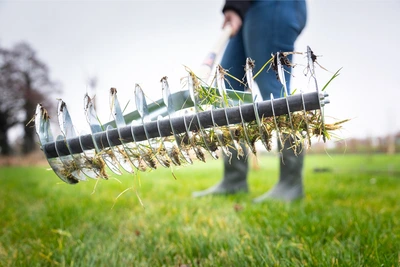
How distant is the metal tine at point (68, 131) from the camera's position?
3.93 ft

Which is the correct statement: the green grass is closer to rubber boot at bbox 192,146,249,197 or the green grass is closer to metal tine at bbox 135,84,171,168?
metal tine at bbox 135,84,171,168

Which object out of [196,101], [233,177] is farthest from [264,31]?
[233,177]

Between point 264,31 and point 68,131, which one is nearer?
point 68,131

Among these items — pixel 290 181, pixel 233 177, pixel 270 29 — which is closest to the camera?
pixel 270 29

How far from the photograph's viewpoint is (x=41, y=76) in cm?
2488

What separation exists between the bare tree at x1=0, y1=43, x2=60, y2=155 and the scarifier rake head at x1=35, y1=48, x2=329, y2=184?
2081 centimetres

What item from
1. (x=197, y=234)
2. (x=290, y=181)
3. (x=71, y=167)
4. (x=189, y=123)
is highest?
(x=189, y=123)

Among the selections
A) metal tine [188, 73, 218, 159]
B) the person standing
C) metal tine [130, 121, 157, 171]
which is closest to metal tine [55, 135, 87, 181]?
metal tine [130, 121, 157, 171]

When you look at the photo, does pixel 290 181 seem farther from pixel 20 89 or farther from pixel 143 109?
pixel 20 89

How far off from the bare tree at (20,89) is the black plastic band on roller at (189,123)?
20.8 metres

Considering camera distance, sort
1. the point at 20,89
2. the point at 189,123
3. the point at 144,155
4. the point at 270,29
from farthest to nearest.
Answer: the point at 20,89 < the point at 270,29 < the point at 144,155 < the point at 189,123

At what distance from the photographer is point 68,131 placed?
1220mm

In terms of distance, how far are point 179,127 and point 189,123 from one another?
41 millimetres

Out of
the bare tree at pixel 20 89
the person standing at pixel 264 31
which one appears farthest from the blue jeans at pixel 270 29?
the bare tree at pixel 20 89
